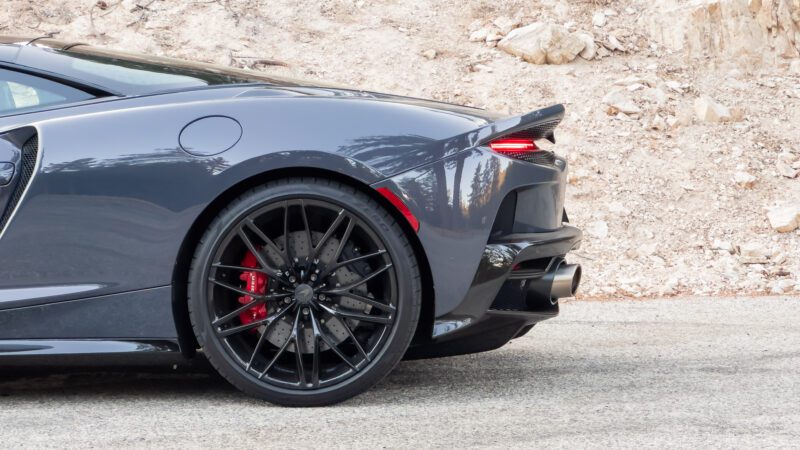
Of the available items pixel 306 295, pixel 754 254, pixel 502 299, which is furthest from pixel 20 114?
pixel 754 254

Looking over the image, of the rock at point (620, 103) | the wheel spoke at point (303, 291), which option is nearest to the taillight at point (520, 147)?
the wheel spoke at point (303, 291)

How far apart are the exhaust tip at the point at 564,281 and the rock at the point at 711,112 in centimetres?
633

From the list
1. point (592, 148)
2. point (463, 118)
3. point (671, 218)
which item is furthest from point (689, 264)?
point (463, 118)

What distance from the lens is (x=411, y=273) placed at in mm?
3551

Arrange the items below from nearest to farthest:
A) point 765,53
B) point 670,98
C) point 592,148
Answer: point 592,148
point 670,98
point 765,53

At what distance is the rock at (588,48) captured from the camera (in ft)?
34.0

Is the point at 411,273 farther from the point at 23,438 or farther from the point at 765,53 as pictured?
the point at 765,53

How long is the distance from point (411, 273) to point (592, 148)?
599cm

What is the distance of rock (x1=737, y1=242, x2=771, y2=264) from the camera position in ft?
25.3

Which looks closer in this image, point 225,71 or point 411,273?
point 411,273

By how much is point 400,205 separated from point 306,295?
457 millimetres

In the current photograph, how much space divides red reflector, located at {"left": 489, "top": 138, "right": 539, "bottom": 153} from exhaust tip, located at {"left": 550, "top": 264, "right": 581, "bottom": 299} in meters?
0.46

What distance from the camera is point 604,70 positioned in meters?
10.2

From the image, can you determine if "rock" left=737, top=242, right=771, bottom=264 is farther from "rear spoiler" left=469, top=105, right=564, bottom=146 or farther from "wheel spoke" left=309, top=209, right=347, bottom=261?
"wheel spoke" left=309, top=209, right=347, bottom=261
